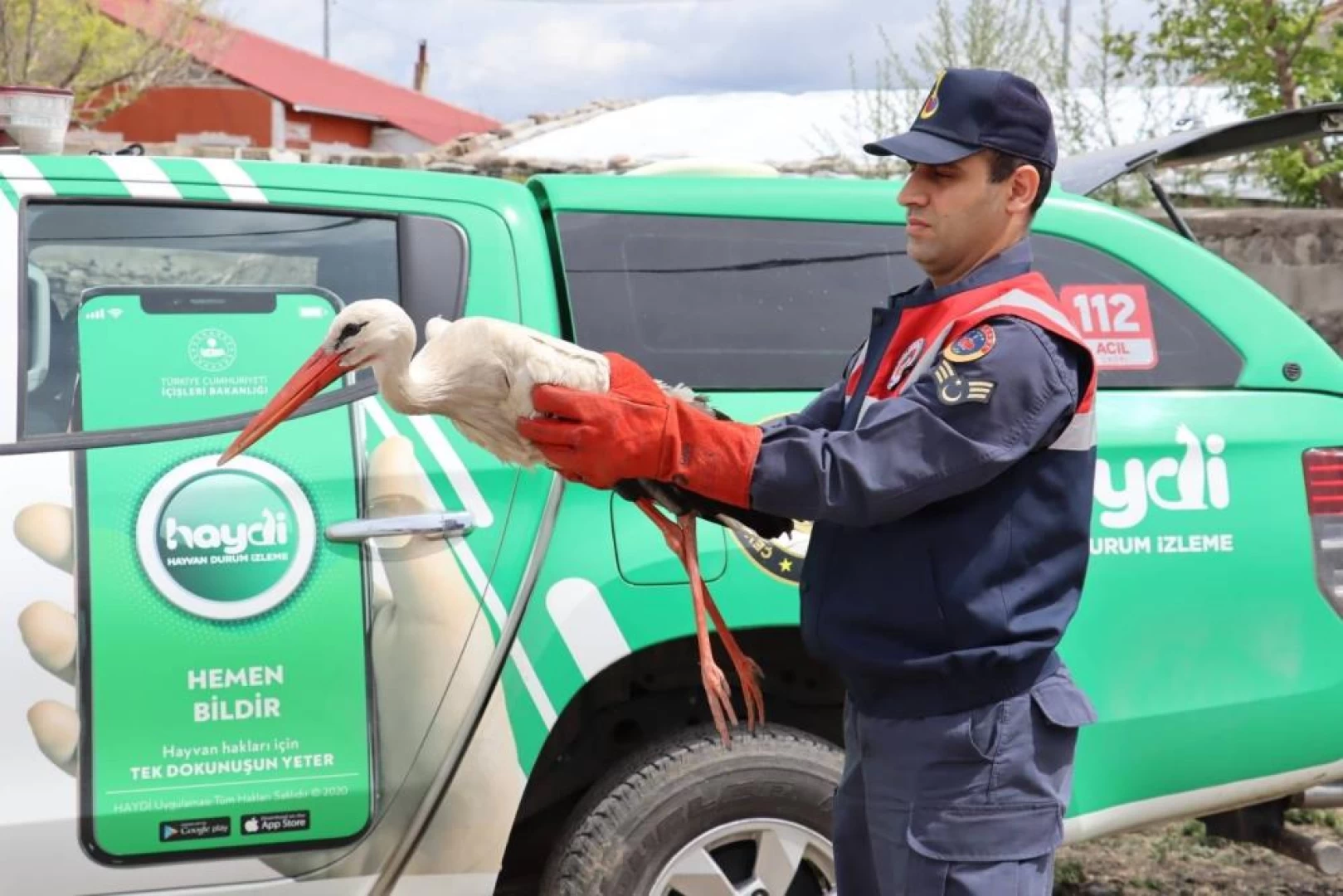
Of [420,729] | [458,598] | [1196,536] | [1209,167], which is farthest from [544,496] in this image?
[1209,167]

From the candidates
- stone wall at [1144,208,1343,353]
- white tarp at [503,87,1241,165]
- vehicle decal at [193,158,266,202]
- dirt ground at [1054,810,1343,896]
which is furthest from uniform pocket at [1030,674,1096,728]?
white tarp at [503,87,1241,165]

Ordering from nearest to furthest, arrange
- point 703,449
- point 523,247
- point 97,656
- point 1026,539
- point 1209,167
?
point 703,449, point 1026,539, point 97,656, point 523,247, point 1209,167

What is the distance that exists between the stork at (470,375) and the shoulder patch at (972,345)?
0.38m

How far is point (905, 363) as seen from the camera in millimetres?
2213

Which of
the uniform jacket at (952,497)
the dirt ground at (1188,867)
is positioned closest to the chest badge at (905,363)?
the uniform jacket at (952,497)

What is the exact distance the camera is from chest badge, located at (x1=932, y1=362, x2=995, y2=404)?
6.60ft

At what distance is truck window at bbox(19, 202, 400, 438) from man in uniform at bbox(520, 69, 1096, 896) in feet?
3.77

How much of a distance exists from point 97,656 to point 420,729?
59 centimetres

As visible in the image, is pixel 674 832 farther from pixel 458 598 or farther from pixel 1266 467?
pixel 1266 467

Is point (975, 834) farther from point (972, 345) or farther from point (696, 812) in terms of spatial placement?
point (696, 812)

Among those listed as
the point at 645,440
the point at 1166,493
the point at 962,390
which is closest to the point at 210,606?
the point at 645,440

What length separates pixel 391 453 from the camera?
2893mm

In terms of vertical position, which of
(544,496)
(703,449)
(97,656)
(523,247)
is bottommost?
(97,656)

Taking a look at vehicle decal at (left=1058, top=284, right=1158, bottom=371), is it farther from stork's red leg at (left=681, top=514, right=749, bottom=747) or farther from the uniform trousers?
stork's red leg at (left=681, top=514, right=749, bottom=747)
